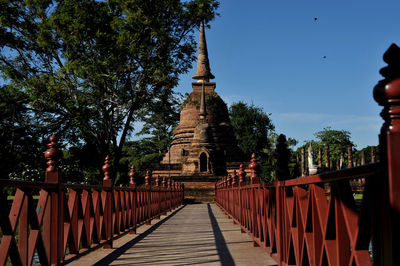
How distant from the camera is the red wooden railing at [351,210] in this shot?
172 centimetres

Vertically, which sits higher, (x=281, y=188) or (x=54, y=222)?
(x=281, y=188)

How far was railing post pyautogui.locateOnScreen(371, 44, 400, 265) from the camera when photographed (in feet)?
5.54

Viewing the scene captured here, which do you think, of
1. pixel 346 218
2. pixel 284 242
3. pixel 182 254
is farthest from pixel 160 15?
pixel 346 218

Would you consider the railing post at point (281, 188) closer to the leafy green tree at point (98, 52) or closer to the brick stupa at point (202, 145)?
the leafy green tree at point (98, 52)

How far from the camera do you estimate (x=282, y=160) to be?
169 inches

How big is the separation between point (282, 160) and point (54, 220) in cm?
222

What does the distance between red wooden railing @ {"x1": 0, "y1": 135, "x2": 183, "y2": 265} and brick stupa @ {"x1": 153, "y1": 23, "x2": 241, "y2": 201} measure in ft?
87.9

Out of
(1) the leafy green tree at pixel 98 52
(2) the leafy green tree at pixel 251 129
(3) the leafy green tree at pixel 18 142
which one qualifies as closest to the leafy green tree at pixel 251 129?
(2) the leafy green tree at pixel 251 129

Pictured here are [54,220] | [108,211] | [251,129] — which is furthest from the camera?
[251,129]

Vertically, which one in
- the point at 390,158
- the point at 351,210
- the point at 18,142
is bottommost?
the point at 351,210

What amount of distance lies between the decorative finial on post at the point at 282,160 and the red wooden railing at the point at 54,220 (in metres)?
2.08

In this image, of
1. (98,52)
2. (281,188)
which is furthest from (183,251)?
(98,52)

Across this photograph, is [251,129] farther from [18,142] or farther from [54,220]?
[54,220]

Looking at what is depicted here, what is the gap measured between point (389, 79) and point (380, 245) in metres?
0.68
